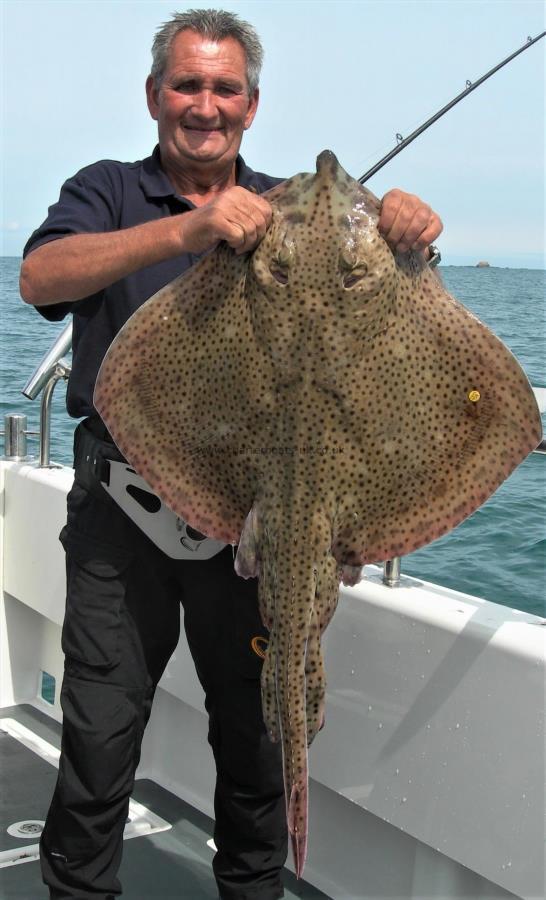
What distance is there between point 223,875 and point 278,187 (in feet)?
6.51

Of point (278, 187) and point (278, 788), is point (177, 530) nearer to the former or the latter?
point (278, 788)

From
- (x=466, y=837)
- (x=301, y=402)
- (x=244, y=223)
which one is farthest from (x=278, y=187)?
(x=466, y=837)

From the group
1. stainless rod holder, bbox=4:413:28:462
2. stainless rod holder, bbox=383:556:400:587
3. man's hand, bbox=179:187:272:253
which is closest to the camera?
man's hand, bbox=179:187:272:253

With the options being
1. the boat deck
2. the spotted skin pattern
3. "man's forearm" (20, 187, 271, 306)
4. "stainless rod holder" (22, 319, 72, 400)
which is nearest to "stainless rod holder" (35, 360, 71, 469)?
"stainless rod holder" (22, 319, 72, 400)

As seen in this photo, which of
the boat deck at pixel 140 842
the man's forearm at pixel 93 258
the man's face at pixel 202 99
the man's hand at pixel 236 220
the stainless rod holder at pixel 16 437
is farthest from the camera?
the stainless rod holder at pixel 16 437

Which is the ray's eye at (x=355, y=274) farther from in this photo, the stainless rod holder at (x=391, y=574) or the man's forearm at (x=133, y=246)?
the stainless rod holder at (x=391, y=574)

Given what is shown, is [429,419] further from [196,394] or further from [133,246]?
[133,246]

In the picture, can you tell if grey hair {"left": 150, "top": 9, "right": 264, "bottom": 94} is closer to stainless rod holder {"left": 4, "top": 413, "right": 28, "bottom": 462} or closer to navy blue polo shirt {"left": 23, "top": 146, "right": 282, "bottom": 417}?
navy blue polo shirt {"left": 23, "top": 146, "right": 282, "bottom": 417}

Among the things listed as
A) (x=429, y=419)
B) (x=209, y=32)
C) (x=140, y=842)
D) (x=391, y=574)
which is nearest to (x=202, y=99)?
(x=209, y=32)

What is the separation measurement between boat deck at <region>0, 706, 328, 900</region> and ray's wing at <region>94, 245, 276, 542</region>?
A: 170 centimetres

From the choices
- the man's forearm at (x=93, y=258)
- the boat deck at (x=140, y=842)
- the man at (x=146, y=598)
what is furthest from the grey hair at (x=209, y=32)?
the boat deck at (x=140, y=842)

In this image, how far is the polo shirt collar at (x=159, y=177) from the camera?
2766 millimetres

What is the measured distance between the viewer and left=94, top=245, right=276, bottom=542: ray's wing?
2.12 m

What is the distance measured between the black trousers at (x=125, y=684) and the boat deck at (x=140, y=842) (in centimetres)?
51
